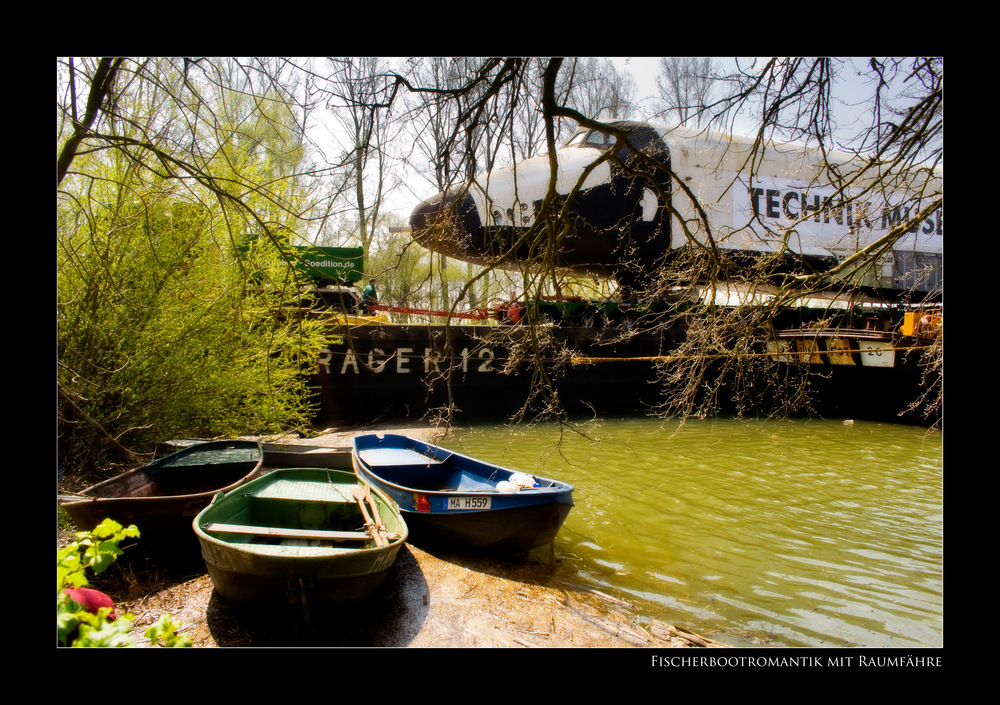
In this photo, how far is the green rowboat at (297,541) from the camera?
3.56 m

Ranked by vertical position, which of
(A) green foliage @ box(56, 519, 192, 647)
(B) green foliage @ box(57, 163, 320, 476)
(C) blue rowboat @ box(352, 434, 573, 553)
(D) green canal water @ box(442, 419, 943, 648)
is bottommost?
(D) green canal water @ box(442, 419, 943, 648)

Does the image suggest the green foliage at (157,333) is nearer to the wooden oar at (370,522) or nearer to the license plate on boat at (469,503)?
the wooden oar at (370,522)

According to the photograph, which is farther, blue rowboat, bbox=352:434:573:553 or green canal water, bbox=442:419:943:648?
blue rowboat, bbox=352:434:573:553

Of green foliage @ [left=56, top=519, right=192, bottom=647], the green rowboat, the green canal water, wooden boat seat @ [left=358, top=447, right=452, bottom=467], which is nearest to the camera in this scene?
green foliage @ [left=56, top=519, right=192, bottom=647]

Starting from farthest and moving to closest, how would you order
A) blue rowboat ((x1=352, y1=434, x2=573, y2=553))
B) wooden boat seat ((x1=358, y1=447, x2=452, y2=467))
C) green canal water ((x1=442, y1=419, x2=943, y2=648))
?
wooden boat seat ((x1=358, y1=447, x2=452, y2=467)) → blue rowboat ((x1=352, y1=434, x2=573, y2=553)) → green canal water ((x1=442, y1=419, x2=943, y2=648))

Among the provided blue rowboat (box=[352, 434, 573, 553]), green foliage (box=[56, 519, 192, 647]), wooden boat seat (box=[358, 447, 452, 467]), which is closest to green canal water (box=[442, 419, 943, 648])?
blue rowboat (box=[352, 434, 573, 553])

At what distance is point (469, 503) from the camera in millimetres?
5098

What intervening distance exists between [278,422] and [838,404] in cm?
1243

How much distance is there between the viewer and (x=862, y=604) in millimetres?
4477

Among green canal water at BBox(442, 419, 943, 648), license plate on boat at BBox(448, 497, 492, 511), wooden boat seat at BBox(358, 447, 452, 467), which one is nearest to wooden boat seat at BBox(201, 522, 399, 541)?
license plate on boat at BBox(448, 497, 492, 511)

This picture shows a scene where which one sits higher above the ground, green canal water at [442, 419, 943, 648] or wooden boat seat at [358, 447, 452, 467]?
wooden boat seat at [358, 447, 452, 467]

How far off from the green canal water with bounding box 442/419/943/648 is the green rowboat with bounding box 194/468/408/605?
4.58ft

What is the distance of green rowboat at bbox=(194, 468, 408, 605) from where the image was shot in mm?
3559

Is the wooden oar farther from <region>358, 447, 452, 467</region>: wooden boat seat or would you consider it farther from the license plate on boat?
<region>358, 447, 452, 467</region>: wooden boat seat
